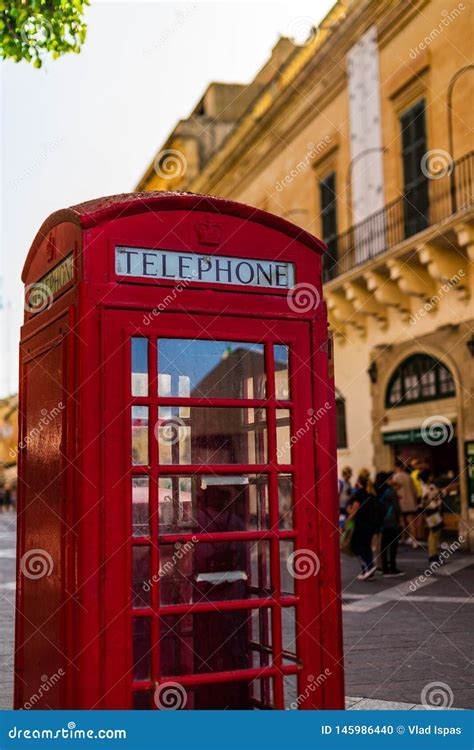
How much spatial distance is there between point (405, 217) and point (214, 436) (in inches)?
558

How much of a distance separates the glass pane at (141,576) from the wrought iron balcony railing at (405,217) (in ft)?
40.9

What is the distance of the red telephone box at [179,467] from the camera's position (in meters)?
3.41

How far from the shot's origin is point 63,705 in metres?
3.44

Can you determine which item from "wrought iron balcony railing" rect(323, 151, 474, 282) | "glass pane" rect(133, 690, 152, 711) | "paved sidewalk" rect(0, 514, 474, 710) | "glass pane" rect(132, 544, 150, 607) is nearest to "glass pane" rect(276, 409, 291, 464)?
"glass pane" rect(132, 544, 150, 607)

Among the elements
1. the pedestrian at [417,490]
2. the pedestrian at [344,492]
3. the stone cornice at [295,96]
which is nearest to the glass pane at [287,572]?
the pedestrian at [417,490]

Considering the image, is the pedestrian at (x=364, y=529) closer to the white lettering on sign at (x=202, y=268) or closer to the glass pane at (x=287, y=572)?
the glass pane at (x=287, y=572)

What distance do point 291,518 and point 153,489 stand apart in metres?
0.60

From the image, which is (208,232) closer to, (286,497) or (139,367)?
(139,367)

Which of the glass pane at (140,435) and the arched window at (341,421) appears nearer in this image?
the glass pane at (140,435)

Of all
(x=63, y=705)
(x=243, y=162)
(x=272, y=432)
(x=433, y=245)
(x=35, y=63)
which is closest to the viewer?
(x=63, y=705)

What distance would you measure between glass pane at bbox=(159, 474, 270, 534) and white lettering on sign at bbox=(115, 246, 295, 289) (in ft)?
2.56

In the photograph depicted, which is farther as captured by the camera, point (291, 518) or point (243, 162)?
point (243, 162)
